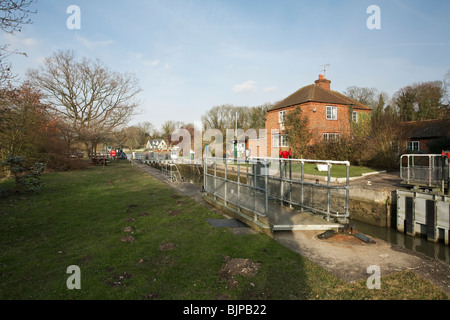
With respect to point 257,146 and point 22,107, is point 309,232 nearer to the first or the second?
point 22,107

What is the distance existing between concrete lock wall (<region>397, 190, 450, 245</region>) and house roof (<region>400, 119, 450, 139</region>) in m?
20.6

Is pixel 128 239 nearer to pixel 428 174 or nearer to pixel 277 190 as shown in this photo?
pixel 277 190

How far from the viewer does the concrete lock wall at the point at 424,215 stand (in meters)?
8.40

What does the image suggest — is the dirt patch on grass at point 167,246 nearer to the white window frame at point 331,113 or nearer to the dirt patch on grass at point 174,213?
the dirt patch on grass at point 174,213

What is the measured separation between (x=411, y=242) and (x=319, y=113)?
69.9ft

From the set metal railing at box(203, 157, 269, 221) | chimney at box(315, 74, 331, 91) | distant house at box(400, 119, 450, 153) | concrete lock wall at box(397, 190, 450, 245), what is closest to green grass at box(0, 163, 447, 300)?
metal railing at box(203, 157, 269, 221)

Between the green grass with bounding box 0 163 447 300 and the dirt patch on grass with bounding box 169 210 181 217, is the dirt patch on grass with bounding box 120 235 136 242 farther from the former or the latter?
the dirt patch on grass with bounding box 169 210 181 217

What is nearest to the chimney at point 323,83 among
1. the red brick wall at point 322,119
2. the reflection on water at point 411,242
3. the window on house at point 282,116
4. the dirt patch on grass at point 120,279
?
the red brick wall at point 322,119

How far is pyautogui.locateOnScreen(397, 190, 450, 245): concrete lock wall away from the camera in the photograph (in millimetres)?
8398

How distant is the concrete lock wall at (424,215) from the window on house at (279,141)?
65.6ft

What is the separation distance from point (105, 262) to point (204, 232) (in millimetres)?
2550

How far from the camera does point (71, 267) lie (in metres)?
4.68

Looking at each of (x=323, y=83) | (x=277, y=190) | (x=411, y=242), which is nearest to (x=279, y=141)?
(x=323, y=83)
